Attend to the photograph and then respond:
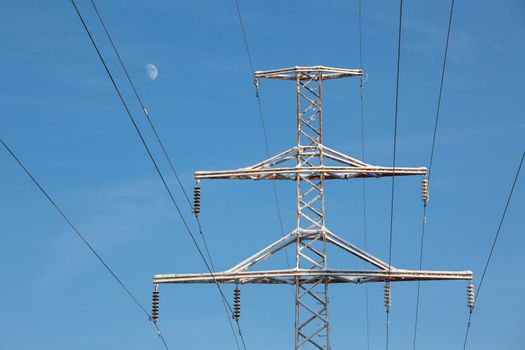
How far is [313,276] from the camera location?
44250 millimetres

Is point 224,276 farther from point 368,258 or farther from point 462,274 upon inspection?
point 462,274

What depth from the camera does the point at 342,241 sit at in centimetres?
4516

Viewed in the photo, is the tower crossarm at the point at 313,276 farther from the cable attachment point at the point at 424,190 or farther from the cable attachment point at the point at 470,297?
the cable attachment point at the point at 424,190

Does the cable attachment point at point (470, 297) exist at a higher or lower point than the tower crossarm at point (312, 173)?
lower

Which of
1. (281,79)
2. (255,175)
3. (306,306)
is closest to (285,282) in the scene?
(306,306)

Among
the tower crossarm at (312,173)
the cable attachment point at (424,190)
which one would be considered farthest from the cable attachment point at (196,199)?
the cable attachment point at (424,190)

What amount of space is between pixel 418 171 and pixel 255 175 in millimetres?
6682

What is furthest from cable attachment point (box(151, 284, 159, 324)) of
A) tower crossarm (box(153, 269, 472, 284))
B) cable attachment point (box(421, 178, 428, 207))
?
cable attachment point (box(421, 178, 428, 207))

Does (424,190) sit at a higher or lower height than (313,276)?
higher

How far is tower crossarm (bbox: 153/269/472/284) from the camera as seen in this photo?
4406cm

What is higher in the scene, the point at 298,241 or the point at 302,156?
the point at 302,156

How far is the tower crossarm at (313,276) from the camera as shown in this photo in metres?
44.1

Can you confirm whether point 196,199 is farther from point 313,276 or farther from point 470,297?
point 470,297

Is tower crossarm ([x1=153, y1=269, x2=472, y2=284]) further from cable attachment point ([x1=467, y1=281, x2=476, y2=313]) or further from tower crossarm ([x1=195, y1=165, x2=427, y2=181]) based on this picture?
tower crossarm ([x1=195, y1=165, x2=427, y2=181])
